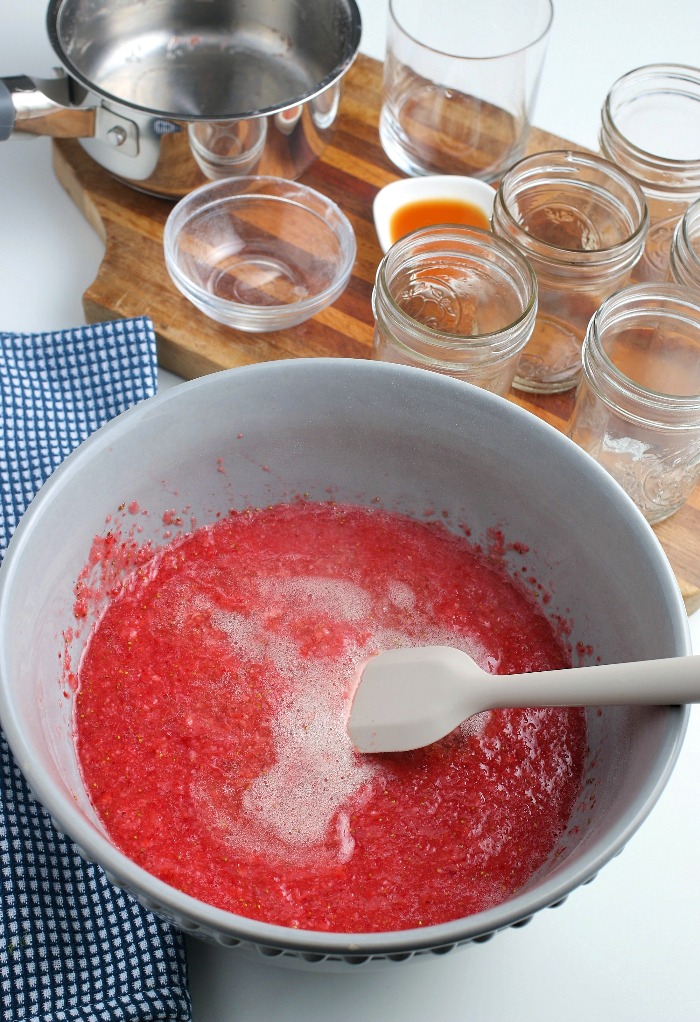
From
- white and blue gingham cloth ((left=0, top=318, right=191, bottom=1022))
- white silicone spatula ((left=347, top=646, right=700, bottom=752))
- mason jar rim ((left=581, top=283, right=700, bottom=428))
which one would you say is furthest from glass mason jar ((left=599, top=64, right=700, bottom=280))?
white and blue gingham cloth ((left=0, top=318, right=191, bottom=1022))

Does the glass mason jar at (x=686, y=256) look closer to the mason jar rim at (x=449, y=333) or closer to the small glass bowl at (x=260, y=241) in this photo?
the mason jar rim at (x=449, y=333)

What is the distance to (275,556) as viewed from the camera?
136 centimetres

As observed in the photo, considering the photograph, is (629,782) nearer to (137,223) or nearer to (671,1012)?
(671,1012)

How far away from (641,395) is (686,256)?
0.28m

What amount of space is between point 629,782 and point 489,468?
1.30 ft

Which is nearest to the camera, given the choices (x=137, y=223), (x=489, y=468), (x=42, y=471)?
(x=489, y=468)

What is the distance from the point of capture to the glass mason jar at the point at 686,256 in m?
1.55

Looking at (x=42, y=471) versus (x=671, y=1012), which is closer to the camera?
(x=671, y=1012)

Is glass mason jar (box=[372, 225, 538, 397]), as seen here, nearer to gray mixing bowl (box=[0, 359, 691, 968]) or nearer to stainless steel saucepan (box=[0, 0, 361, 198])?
gray mixing bowl (box=[0, 359, 691, 968])

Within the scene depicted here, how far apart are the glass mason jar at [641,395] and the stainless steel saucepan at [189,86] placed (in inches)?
22.0

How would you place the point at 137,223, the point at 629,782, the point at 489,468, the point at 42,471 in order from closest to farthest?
the point at 629,782 → the point at 489,468 → the point at 42,471 → the point at 137,223

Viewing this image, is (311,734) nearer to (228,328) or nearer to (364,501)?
(364,501)

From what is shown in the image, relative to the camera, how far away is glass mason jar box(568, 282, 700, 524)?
4.63 ft

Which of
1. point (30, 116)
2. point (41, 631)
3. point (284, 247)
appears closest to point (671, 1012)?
point (41, 631)
